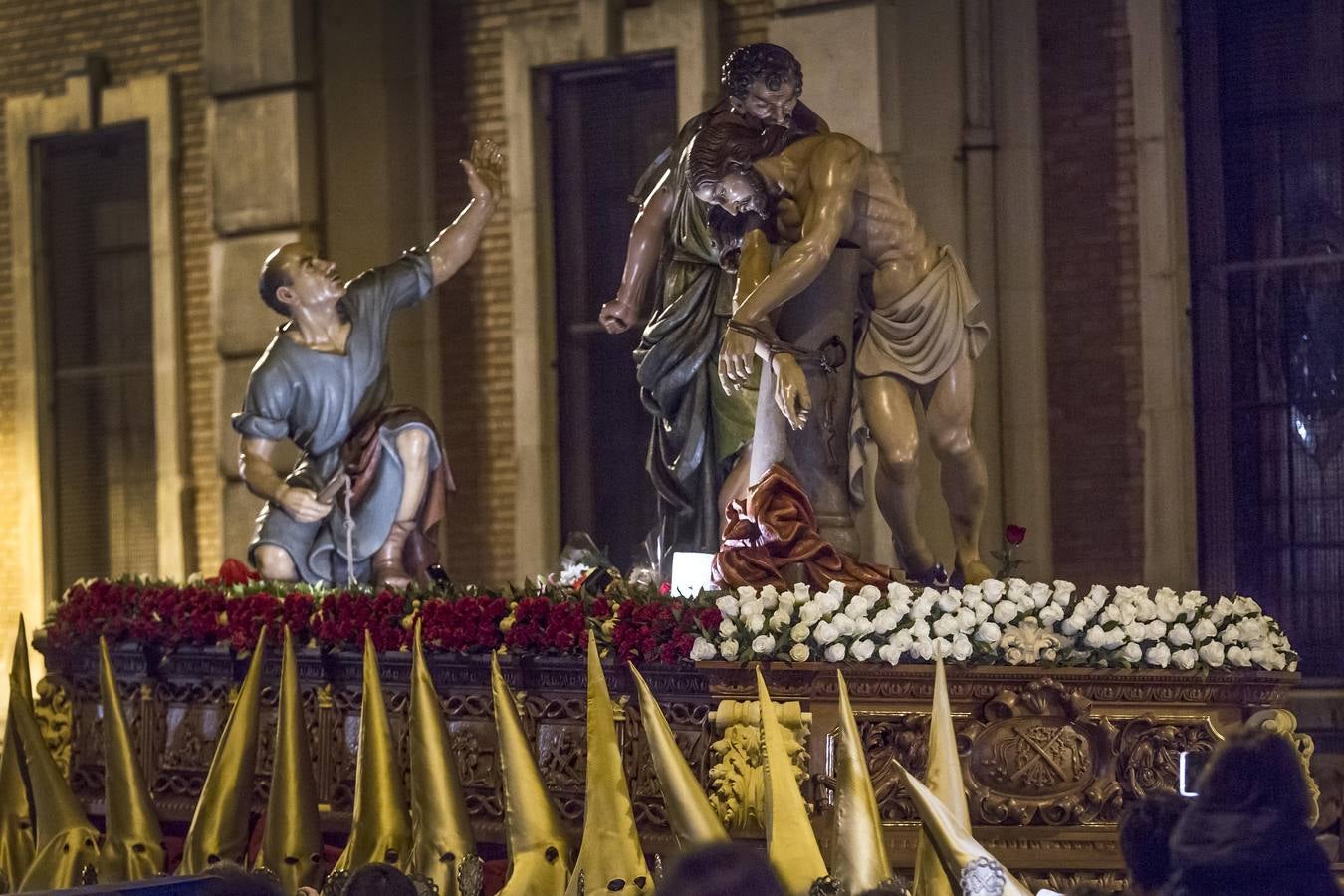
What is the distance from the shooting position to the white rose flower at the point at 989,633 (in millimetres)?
5719

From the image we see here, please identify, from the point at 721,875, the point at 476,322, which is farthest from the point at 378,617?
the point at 476,322

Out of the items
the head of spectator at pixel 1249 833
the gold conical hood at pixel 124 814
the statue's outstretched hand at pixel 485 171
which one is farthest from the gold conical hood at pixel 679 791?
the statue's outstretched hand at pixel 485 171

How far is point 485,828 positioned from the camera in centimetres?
641

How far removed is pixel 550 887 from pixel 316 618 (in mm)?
1542

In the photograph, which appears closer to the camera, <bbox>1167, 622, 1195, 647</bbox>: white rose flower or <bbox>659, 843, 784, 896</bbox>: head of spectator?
<bbox>659, 843, 784, 896</bbox>: head of spectator

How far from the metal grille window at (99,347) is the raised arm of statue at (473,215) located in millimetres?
4098

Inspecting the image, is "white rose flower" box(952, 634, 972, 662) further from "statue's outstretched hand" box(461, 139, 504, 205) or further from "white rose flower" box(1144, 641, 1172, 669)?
"statue's outstretched hand" box(461, 139, 504, 205)

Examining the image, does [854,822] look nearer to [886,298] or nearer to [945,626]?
[945,626]

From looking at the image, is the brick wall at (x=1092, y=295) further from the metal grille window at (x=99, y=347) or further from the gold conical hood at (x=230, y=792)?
the metal grille window at (x=99, y=347)

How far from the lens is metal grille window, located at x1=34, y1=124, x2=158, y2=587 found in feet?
41.2

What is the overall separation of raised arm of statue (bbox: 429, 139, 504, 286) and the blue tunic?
353mm

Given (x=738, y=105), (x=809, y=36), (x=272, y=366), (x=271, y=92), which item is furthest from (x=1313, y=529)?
(x=271, y=92)

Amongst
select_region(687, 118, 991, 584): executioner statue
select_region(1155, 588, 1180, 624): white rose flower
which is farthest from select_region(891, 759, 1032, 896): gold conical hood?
select_region(687, 118, 991, 584): executioner statue

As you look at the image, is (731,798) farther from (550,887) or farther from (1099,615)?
(1099,615)
